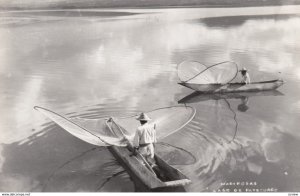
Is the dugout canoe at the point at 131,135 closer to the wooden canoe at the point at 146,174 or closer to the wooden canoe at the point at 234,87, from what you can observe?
the wooden canoe at the point at 146,174

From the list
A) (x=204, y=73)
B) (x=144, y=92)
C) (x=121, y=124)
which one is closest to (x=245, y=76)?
(x=204, y=73)

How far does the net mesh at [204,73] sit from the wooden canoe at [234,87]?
89 mm

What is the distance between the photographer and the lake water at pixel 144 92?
4.57m

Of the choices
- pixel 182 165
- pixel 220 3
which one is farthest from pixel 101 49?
pixel 182 165

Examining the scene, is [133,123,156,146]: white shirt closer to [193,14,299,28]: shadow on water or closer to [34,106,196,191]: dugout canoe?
[34,106,196,191]: dugout canoe

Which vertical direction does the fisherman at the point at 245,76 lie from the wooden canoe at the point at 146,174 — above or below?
above

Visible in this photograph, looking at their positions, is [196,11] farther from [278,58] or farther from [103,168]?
[103,168]

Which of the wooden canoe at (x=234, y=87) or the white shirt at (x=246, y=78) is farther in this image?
the white shirt at (x=246, y=78)

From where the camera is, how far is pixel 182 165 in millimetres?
4617

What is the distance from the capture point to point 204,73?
716cm

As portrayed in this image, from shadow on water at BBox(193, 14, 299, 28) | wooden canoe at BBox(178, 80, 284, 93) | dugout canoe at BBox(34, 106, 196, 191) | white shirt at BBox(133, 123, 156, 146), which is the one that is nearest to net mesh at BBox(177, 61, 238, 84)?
wooden canoe at BBox(178, 80, 284, 93)

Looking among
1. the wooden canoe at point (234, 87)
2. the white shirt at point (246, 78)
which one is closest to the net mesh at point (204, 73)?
the wooden canoe at point (234, 87)

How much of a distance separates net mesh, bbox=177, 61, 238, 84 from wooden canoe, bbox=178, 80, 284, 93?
9 cm

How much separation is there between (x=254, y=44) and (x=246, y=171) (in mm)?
4966
